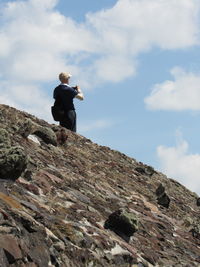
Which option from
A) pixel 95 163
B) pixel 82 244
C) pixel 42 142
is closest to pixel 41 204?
pixel 82 244

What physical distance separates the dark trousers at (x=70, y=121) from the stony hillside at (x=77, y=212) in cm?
231

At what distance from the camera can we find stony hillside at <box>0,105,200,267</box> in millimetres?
7727

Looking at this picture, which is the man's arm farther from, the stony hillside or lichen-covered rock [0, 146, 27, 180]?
lichen-covered rock [0, 146, 27, 180]

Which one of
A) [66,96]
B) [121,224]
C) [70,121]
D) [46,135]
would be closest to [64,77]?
[66,96]

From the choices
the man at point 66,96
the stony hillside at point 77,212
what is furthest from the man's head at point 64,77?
the stony hillside at point 77,212

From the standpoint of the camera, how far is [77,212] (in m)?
10.9

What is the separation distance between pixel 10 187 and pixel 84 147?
12032mm

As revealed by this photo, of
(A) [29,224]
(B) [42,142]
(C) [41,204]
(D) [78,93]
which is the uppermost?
(D) [78,93]

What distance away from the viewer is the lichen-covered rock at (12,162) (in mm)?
10211

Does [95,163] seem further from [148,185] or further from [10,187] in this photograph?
[10,187]

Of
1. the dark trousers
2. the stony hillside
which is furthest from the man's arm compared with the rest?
the stony hillside

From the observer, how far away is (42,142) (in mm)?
17203

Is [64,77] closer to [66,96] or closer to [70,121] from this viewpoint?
[66,96]

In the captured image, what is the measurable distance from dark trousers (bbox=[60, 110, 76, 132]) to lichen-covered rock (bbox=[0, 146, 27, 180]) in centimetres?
1253
